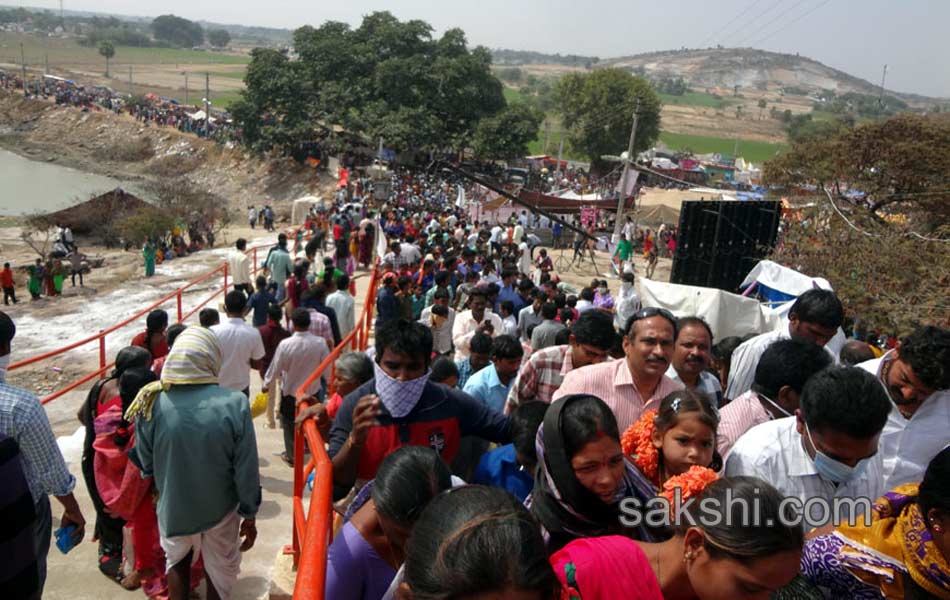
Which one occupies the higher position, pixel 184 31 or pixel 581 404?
pixel 184 31

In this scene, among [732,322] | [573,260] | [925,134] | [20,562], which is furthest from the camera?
[573,260]

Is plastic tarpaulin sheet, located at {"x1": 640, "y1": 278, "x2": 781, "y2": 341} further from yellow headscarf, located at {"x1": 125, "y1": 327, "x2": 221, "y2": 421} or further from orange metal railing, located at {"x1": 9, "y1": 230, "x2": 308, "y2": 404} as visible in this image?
orange metal railing, located at {"x1": 9, "y1": 230, "x2": 308, "y2": 404}

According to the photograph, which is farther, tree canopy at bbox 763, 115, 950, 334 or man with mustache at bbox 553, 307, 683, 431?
tree canopy at bbox 763, 115, 950, 334

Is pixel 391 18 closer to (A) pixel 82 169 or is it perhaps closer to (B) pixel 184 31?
(A) pixel 82 169

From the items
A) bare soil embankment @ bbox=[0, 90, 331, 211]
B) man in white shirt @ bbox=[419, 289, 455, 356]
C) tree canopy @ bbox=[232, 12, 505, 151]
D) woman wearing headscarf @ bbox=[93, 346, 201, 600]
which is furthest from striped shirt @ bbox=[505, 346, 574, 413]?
bare soil embankment @ bbox=[0, 90, 331, 211]

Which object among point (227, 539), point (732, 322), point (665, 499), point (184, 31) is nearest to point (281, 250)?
point (732, 322)

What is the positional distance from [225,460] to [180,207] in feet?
101

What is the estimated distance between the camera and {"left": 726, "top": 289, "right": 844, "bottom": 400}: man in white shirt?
4.23m

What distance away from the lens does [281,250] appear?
10.3 meters

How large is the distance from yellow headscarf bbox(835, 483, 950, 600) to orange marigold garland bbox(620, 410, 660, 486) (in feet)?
2.29

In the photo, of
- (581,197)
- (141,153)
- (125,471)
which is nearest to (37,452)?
(125,471)

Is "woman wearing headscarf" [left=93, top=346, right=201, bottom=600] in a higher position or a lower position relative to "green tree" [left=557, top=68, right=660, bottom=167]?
lower

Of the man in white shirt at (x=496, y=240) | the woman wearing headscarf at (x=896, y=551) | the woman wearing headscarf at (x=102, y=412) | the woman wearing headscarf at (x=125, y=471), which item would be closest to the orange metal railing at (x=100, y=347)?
the woman wearing headscarf at (x=102, y=412)

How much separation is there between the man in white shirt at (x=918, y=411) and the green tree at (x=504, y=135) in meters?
36.1
